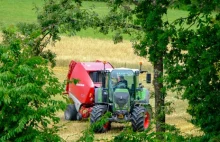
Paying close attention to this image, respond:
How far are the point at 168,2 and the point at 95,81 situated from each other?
13.8 m

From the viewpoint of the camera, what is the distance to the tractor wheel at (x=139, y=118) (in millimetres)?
27059

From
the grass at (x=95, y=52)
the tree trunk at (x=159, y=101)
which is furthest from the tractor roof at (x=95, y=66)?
the grass at (x=95, y=52)

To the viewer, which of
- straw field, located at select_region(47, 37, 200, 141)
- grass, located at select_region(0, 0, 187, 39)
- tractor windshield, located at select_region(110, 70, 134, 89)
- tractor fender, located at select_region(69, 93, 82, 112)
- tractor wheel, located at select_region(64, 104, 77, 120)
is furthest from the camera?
grass, located at select_region(0, 0, 187, 39)

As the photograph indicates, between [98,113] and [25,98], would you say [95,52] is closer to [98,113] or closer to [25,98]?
[98,113]

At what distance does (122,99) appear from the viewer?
28.3 meters

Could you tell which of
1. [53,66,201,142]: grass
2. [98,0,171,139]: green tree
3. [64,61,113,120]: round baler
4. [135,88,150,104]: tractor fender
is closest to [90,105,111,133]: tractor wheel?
[53,66,201,142]: grass

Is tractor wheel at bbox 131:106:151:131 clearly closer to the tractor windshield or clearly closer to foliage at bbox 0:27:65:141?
the tractor windshield

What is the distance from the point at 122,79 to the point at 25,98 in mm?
14507

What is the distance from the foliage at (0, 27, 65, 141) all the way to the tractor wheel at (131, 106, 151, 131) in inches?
461

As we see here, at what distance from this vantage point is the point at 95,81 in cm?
3250

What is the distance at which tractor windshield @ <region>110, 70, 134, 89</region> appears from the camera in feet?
94.7

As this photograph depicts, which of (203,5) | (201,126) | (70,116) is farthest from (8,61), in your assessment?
(70,116)

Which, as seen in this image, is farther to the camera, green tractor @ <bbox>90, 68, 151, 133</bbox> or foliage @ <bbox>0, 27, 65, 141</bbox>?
green tractor @ <bbox>90, 68, 151, 133</bbox>

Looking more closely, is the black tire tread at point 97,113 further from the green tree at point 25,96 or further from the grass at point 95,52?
the grass at point 95,52
